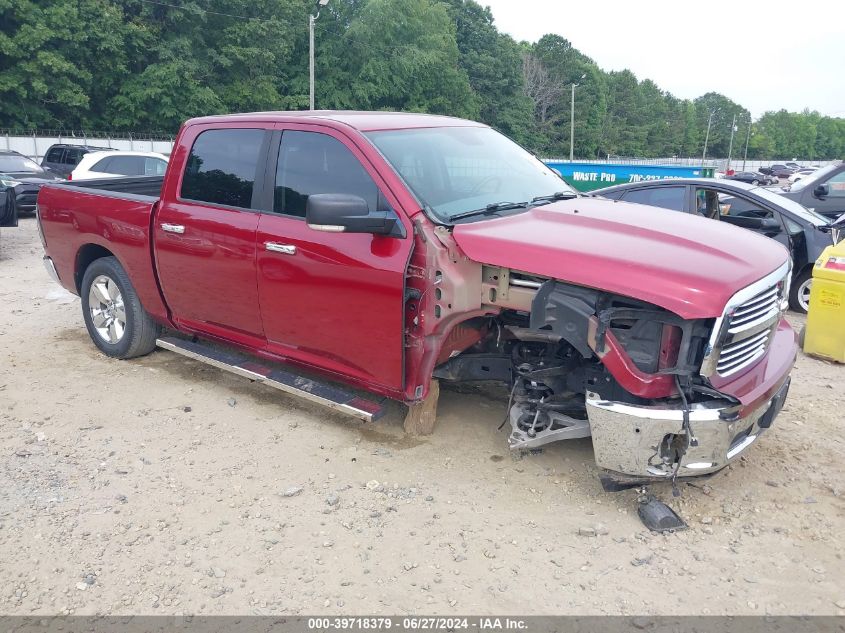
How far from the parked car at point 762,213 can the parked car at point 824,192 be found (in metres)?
2.03

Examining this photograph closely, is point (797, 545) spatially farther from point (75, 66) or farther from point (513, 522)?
point (75, 66)

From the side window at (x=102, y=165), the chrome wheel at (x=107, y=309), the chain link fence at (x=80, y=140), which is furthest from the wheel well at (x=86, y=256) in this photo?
the chain link fence at (x=80, y=140)

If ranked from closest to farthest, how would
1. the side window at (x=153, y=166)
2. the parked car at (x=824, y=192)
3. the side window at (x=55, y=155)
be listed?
the parked car at (x=824, y=192), the side window at (x=153, y=166), the side window at (x=55, y=155)

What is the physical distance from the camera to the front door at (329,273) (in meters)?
3.96

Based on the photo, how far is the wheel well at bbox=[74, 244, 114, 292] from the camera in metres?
6.07

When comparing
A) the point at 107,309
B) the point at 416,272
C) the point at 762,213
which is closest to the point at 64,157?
the point at 107,309

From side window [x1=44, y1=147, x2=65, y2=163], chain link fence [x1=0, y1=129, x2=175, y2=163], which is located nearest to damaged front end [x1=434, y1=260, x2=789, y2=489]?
side window [x1=44, y1=147, x2=65, y2=163]

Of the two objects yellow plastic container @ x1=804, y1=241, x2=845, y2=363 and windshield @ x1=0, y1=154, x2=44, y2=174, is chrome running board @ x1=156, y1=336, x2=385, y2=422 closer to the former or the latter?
yellow plastic container @ x1=804, y1=241, x2=845, y2=363

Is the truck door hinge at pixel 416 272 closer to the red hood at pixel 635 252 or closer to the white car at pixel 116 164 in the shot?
the red hood at pixel 635 252

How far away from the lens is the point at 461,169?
4473 millimetres

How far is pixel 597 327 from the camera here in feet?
11.1

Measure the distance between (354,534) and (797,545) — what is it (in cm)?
220

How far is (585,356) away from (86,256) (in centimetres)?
475

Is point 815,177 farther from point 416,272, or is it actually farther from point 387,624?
point 387,624
